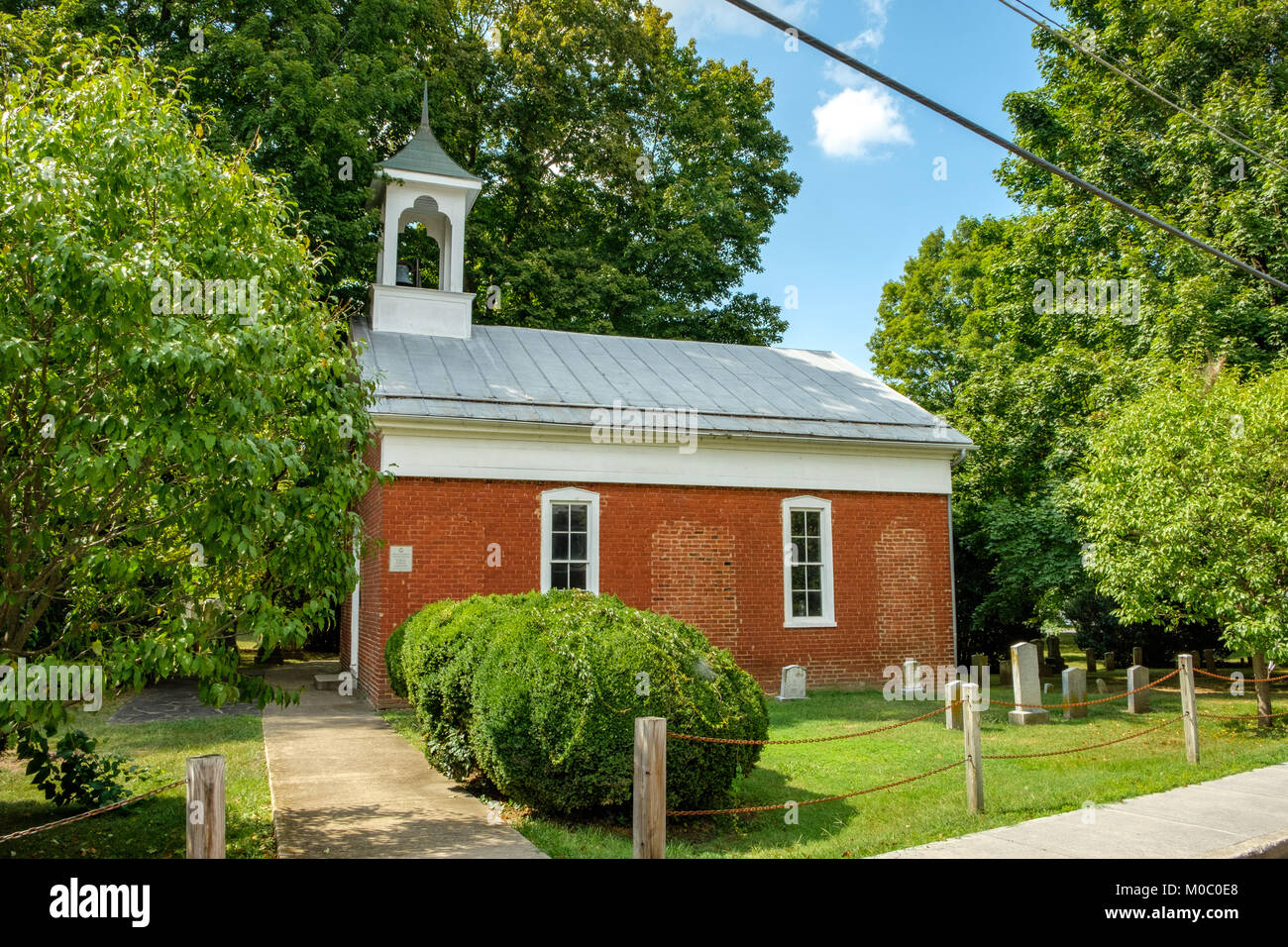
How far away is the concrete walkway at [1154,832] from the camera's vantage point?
23.5 ft

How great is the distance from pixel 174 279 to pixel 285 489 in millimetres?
1798

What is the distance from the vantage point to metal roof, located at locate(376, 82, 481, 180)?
1991cm

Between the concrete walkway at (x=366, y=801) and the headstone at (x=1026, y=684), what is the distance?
348 inches

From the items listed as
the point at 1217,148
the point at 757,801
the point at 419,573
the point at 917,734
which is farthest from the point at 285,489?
the point at 1217,148

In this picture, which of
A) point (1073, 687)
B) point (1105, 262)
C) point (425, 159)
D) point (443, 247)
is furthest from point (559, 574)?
point (1105, 262)

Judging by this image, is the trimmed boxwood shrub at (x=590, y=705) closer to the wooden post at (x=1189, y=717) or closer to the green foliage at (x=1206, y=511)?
the wooden post at (x=1189, y=717)

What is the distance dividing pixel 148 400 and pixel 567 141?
27.0 m

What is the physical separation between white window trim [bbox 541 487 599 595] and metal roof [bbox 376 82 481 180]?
810 cm

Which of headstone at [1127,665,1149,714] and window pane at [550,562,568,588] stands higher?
window pane at [550,562,568,588]

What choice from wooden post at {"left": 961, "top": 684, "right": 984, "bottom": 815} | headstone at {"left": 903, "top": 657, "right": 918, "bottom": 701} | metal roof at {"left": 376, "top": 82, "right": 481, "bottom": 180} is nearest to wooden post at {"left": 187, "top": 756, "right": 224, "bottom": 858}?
wooden post at {"left": 961, "top": 684, "right": 984, "bottom": 815}

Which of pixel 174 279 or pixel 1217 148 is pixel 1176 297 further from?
pixel 174 279

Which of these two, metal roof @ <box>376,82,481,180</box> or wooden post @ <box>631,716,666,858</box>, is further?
metal roof @ <box>376,82,481,180</box>

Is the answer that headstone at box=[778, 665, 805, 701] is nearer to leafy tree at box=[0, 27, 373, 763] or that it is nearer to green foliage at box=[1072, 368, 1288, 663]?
green foliage at box=[1072, 368, 1288, 663]
